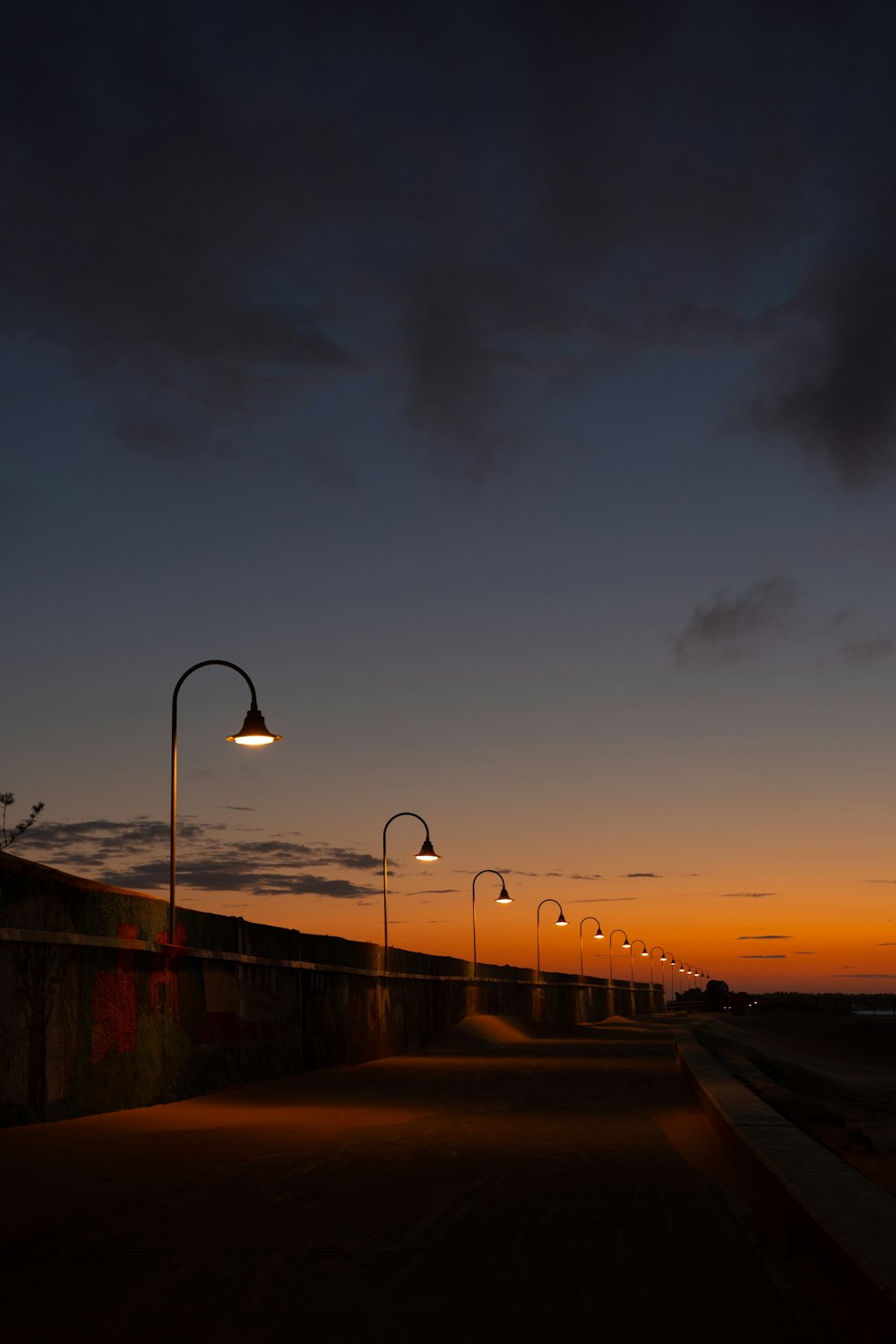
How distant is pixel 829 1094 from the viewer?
31.3 metres

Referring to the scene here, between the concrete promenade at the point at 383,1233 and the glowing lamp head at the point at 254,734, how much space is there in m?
5.01

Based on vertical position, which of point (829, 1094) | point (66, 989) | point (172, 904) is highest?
point (172, 904)

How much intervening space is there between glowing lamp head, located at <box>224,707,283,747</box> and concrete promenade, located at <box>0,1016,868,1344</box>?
501 centimetres

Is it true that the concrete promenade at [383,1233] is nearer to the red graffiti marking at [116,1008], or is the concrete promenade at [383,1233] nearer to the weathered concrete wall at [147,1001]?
the weathered concrete wall at [147,1001]

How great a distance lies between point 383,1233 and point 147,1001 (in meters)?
8.49

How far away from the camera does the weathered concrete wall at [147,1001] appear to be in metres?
12.5

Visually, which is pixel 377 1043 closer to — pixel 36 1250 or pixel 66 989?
pixel 66 989

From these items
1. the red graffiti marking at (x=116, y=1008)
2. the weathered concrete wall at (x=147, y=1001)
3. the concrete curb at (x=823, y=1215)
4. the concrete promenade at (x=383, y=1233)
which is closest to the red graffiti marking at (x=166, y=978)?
the weathered concrete wall at (x=147, y=1001)

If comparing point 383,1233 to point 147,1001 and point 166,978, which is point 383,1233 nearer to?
point 147,1001

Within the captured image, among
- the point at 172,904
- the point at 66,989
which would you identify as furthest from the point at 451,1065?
the point at 66,989

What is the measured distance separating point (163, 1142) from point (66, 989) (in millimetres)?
2002

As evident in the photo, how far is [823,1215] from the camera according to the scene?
6.40m

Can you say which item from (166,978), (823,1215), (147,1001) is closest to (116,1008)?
(147,1001)

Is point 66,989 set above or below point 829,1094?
above
